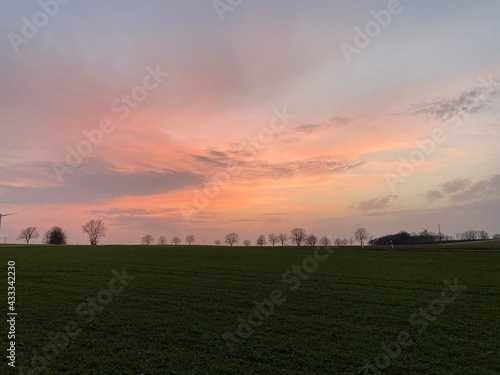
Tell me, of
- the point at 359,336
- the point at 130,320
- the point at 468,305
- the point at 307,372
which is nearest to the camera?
the point at 307,372

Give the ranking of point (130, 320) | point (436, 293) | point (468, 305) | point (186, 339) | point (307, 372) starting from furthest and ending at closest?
1. point (436, 293)
2. point (468, 305)
3. point (130, 320)
4. point (186, 339)
5. point (307, 372)

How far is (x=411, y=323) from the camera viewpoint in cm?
2561

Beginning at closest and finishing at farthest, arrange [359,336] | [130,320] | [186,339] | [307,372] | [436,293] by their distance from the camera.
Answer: [307,372] < [186,339] < [359,336] < [130,320] < [436,293]

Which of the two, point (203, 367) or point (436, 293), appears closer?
point (203, 367)

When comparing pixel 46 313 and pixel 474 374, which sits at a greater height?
pixel 46 313

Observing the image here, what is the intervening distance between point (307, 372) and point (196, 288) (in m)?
22.6

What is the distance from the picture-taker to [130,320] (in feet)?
81.2

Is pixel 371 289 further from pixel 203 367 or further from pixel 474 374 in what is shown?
pixel 203 367

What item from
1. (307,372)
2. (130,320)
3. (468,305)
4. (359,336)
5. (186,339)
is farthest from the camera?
(468,305)

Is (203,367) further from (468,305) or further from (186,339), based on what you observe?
(468,305)

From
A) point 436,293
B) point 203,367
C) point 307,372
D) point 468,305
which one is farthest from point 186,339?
point 436,293

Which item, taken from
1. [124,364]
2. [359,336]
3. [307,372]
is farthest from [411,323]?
[124,364]

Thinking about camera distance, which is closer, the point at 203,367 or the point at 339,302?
the point at 203,367

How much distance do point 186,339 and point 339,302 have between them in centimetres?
1624
